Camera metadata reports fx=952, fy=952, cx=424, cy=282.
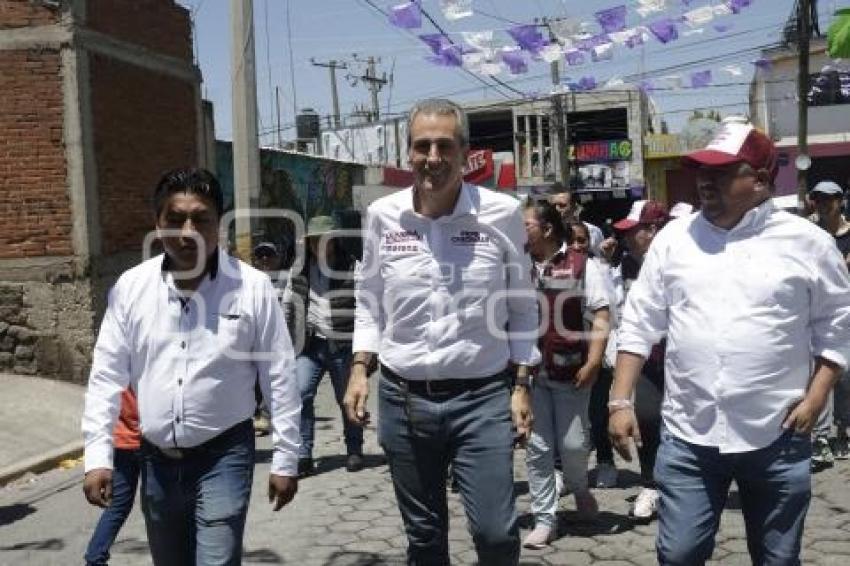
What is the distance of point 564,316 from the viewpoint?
521cm

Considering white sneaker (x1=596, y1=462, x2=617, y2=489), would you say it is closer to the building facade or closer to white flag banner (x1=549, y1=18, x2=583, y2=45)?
white flag banner (x1=549, y1=18, x2=583, y2=45)

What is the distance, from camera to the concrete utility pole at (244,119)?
11.2m

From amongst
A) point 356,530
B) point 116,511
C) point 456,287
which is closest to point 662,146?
point 356,530

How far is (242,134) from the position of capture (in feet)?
36.8

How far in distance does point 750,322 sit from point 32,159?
916 cm

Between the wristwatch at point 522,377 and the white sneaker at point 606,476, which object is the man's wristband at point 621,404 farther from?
the white sneaker at point 606,476

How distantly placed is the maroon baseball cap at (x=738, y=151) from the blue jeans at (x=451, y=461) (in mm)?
1061

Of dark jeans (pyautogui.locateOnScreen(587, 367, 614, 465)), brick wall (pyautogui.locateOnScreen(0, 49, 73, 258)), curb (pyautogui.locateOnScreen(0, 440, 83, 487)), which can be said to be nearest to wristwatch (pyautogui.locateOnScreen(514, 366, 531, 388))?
dark jeans (pyautogui.locateOnScreen(587, 367, 614, 465))

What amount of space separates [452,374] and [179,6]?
10.7 metres

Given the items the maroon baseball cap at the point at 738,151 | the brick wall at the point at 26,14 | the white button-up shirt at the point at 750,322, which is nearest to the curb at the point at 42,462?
the brick wall at the point at 26,14

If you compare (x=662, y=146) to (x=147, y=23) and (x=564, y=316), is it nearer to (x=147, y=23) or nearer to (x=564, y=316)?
(x=147, y=23)

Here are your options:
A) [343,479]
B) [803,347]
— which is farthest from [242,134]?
[803,347]

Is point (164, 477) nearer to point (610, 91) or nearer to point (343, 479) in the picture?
point (343, 479)

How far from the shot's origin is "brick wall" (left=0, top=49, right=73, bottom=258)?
10.3m
